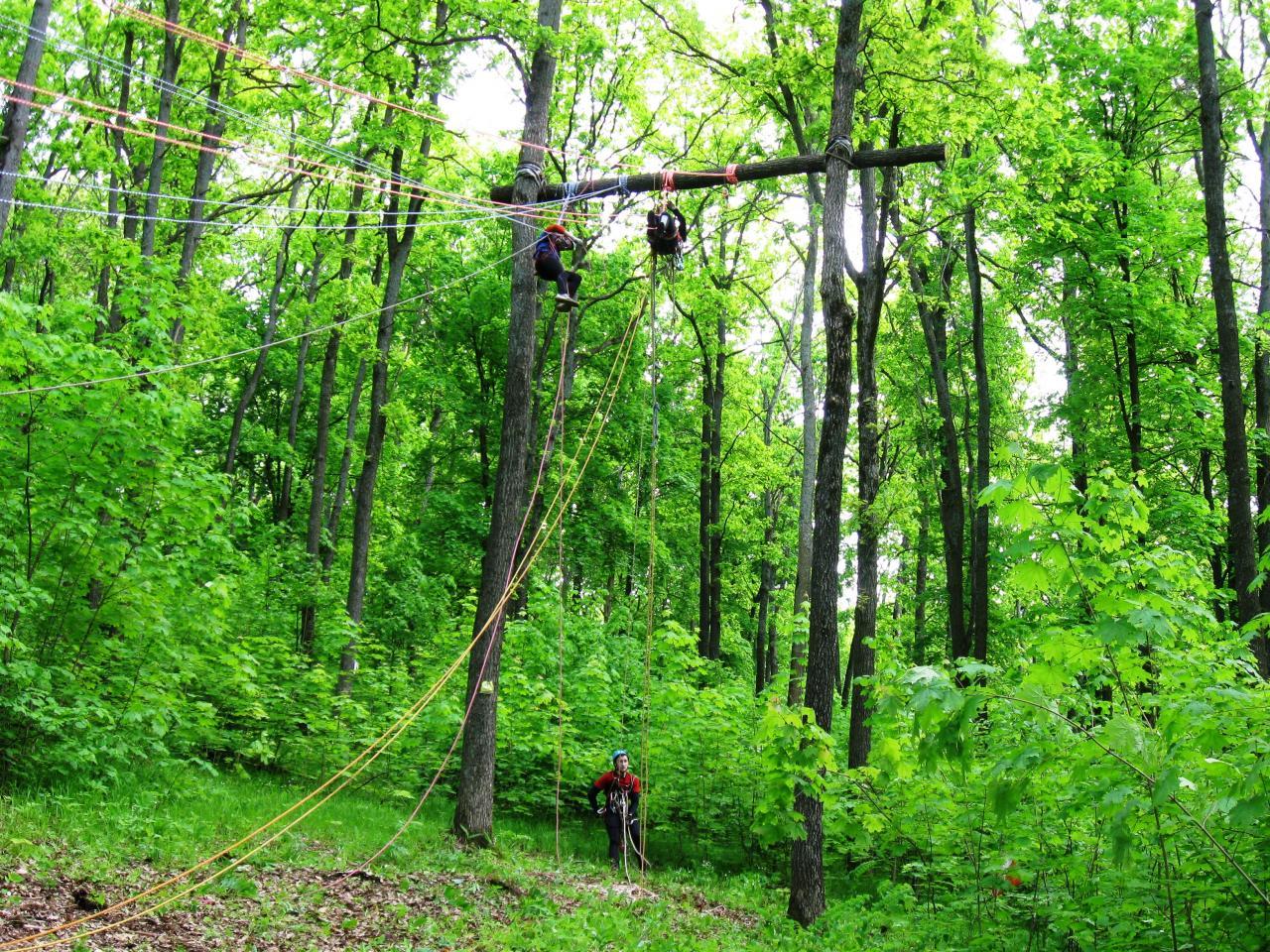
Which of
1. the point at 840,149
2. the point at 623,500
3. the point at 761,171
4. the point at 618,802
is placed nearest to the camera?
the point at 761,171

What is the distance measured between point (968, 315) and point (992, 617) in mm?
6800

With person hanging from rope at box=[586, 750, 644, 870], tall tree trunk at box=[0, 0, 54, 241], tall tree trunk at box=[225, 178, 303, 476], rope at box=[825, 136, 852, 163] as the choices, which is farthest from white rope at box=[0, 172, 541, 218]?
person hanging from rope at box=[586, 750, 644, 870]

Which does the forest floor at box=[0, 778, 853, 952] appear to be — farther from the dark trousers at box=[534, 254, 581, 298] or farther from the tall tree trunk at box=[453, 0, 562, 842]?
the dark trousers at box=[534, 254, 581, 298]

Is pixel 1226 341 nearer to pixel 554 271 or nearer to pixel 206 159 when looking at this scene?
pixel 554 271

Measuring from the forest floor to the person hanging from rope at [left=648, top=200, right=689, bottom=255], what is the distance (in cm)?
622

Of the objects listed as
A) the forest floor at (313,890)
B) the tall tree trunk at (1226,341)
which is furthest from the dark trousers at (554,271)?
the tall tree trunk at (1226,341)

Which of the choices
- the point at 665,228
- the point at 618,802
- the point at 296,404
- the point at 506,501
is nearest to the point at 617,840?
the point at 618,802

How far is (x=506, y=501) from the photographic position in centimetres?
1055

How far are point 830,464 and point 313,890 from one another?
21.4 ft

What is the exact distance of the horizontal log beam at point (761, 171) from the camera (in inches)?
372

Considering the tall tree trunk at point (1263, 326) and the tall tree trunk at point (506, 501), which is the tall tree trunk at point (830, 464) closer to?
the tall tree trunk at point (506, 501)

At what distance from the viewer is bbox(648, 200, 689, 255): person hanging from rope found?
9422 mm

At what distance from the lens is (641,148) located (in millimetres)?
19234

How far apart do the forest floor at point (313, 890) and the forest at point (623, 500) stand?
61mm
